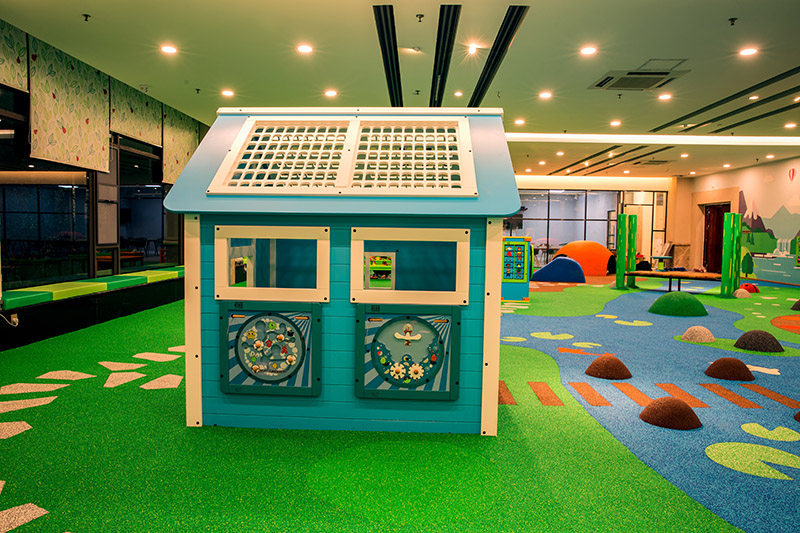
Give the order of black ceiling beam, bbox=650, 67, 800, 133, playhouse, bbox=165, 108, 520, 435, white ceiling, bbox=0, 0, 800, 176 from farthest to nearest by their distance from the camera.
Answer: black ceiling beam, bbox=650, 67, 800, 133 < white ceiling, bbox=0, 0, 800, 176 < playhouse, bbox=165, 108, 520, 435

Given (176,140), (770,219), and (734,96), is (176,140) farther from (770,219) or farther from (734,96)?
(770,219)

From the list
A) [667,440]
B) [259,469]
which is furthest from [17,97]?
[667,440]

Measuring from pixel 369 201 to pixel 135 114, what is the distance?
6481 mm

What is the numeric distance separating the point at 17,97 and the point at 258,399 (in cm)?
490

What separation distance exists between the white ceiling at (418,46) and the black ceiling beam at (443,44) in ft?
0.28

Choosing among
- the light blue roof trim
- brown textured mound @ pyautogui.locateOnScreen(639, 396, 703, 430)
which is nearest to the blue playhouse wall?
the light blue roof trim

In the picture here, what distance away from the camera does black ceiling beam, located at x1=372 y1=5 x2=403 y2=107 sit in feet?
14.8

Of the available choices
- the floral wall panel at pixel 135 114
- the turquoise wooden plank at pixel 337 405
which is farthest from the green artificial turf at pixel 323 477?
the floral wall panel at pixel 135 114

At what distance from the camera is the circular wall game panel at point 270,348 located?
2.54 meters

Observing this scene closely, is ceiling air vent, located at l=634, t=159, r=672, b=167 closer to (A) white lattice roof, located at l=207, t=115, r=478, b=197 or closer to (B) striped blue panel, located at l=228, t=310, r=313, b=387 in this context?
(A) white lattice roof, located at l=207, t=115, r=478, b=197

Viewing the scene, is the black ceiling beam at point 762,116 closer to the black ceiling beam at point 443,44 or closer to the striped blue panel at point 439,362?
the black ceiling beam at point 443,44

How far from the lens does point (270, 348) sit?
256cm

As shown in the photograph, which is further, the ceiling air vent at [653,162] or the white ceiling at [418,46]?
the ceiling air vent at [653,162]

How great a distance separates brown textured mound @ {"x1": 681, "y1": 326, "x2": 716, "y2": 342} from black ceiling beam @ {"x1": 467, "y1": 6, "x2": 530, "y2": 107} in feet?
12.6
